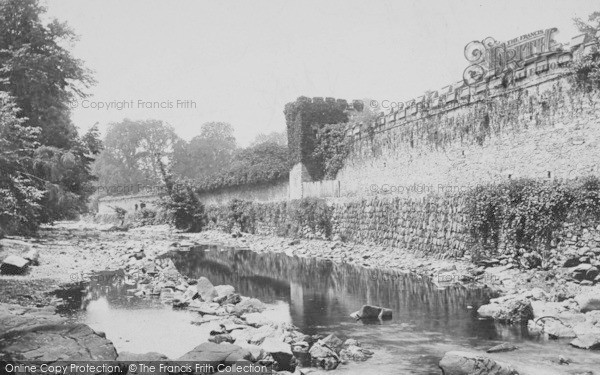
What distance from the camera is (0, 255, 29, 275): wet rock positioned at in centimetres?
1182

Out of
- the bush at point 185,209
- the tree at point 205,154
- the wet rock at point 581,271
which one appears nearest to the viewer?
the wet rock at point 581,271

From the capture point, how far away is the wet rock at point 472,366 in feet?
19.1

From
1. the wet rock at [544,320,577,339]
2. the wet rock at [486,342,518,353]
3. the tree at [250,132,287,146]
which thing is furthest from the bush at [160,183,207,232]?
the tree at [250,132,287,146]

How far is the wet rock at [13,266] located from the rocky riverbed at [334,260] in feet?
0.64

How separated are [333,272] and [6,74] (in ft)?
56.3

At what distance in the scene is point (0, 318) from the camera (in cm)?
659

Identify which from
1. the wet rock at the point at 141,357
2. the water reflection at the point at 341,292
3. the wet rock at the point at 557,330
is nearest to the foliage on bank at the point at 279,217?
the water reflection at the point at 341,292

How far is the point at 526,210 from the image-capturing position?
1207 cm

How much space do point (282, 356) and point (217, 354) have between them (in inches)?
38.8

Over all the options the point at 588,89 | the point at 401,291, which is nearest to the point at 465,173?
the point at 588,89

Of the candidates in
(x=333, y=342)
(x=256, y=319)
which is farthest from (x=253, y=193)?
(x=333, y=342)

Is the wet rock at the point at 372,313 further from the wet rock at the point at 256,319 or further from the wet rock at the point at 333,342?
the wet rock at the point at 333,342

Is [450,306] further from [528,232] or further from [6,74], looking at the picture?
[6,74]

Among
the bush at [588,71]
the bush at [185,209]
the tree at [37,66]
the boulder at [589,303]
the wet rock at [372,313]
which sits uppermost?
the tree at [37,66]
